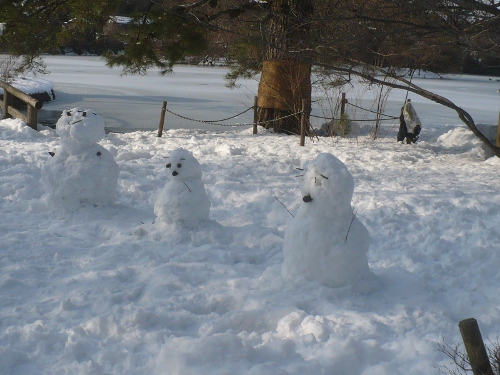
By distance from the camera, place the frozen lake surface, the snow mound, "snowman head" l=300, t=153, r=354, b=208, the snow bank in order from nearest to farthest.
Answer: the snow bank, "snowman head" l=300, t=153, r=354, b=208, the snow mound, the frozen lake surface

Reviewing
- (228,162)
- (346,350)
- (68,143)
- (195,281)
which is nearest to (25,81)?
(228,162)

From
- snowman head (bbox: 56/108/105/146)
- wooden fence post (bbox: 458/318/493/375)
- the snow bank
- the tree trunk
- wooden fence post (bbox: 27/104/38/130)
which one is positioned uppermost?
the tree trunk

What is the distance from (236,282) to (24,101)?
319 inches

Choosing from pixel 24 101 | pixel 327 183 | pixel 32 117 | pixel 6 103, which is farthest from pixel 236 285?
pixel 6 103

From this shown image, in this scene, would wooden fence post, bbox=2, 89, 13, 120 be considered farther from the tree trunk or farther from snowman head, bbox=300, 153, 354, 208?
snowman head, bbox=300, 153, 354, 208

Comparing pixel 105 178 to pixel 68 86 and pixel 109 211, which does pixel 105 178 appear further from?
pixel 68 86

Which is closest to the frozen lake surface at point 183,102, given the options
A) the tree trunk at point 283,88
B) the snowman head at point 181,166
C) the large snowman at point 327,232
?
the tree trunk at point 283,88

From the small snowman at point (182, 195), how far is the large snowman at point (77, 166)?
35.4 inches

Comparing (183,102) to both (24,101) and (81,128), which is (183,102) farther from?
(81,128)

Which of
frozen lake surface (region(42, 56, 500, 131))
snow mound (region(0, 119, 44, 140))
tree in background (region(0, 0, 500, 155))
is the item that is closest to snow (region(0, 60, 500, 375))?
snow mound (region(0, 119, 44, 140))

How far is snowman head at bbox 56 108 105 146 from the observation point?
17.1ft

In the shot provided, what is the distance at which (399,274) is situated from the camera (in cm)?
419

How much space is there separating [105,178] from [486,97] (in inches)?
747

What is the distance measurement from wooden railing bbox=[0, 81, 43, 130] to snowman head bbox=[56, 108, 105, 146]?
4.30 m
